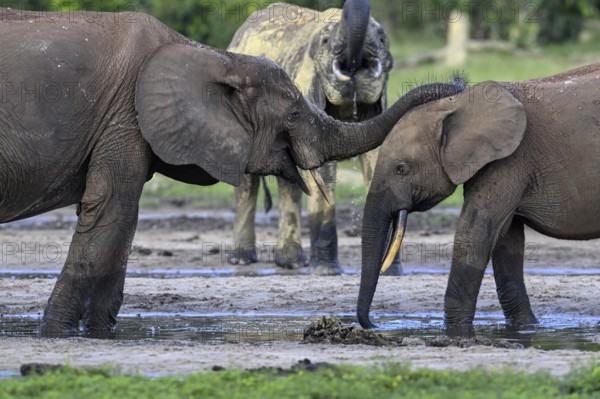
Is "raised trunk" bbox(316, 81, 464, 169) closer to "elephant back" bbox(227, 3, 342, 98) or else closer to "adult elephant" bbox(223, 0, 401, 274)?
"adult elephant" bbox(223, 0, 401, 274)

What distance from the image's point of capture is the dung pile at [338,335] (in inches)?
402

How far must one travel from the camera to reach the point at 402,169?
36.1 ft

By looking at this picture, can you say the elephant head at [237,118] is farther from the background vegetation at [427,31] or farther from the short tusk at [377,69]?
the background vegetation at [427,31]

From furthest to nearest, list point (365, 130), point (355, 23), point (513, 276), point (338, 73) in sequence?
point (338, 73)
point (355, 23)
point (513, 276)
point (365, 130)

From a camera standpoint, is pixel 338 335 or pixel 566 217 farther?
pixel 566 217

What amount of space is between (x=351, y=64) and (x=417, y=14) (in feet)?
101

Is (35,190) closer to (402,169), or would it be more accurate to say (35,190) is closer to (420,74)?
(402,169)

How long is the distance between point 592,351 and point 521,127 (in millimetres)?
1949

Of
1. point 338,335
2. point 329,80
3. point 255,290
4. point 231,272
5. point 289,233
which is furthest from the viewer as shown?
point 289,233

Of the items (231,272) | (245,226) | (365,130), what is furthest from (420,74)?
(365,130)

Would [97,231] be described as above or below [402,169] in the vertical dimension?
below

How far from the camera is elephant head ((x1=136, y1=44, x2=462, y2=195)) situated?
34.4 ft

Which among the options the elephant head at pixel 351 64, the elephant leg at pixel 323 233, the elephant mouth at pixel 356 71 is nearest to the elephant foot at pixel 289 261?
the elephant leg at pixel 323 233

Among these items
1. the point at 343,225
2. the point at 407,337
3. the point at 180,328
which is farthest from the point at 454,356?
the point at 343,225
